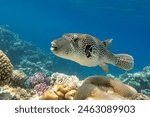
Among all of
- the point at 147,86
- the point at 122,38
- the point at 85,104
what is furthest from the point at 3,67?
the point at 122,38

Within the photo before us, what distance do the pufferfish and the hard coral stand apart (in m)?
0.26

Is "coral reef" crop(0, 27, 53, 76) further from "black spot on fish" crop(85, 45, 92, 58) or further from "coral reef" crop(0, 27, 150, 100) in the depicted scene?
"black spot on fish" crop(85, 45, 92, 58)

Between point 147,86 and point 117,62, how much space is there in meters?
11.7

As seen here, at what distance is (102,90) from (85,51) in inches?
29.9

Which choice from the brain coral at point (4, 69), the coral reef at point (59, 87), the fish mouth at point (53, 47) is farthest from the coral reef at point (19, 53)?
the fish mouth at point (53, 47)

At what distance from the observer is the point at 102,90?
5496mm

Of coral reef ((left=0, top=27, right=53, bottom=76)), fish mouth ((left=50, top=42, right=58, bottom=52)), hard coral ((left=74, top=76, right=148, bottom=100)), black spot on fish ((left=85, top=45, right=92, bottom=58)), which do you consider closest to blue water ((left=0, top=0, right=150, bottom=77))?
coral reef ((left=0, top=27, right=53, bottom=76))

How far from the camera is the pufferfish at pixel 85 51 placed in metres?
4.86

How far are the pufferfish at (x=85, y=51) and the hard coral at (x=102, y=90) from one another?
0.26m

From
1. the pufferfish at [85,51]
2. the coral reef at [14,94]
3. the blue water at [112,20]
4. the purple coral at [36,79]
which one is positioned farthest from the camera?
the blue water at [112,20]

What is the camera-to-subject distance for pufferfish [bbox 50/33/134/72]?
191 inches

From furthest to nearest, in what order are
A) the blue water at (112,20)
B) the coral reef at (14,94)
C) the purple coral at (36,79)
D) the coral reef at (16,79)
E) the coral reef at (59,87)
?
the blue water at (112,20), the purple coral at (36,79), the coral reef at (16,79), the coral reef at (14,94), the coral reef at (59,87)

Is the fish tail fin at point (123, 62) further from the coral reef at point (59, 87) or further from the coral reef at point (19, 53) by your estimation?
the coral reef at point (19, 53)

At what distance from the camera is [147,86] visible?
56.3 feet
